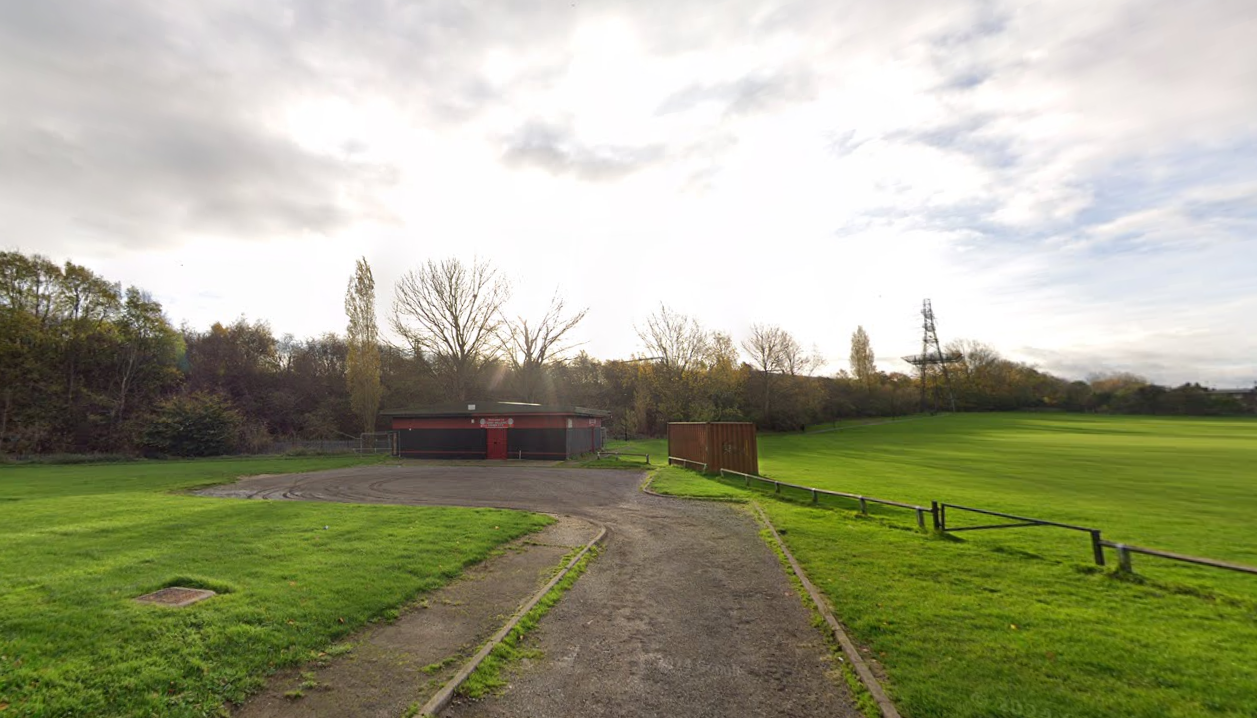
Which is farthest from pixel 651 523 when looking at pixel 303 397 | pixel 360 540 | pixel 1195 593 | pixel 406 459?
pixel 303 397

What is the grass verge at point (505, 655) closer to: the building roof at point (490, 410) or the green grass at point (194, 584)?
the green grass at point (194, 584)

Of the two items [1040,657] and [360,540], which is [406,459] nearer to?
[360,540]

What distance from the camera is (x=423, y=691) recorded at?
464 centimetres

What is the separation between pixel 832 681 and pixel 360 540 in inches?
329

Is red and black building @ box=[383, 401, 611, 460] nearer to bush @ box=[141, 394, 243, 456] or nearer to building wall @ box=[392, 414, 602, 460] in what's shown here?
building wall @ box=[392, 414, 602, 460]

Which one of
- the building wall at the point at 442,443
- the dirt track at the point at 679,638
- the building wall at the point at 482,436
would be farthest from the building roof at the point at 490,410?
the dirt track at the point at 679,638

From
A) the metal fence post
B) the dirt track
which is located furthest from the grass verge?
the metal fence post

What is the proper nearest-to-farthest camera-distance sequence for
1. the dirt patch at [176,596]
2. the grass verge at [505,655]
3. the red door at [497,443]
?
the grass verge at [505,655] → the dirt patch at [176,596] → the red door at [497,443]

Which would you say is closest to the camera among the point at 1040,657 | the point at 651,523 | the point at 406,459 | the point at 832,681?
the point at 832,681

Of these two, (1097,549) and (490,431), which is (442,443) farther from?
(1097,549)

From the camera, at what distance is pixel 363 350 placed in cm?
4462

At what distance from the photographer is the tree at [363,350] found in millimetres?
43844

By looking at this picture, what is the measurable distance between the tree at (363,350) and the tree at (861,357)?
71.1m

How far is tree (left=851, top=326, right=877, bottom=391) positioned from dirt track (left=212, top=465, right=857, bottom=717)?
269ft
